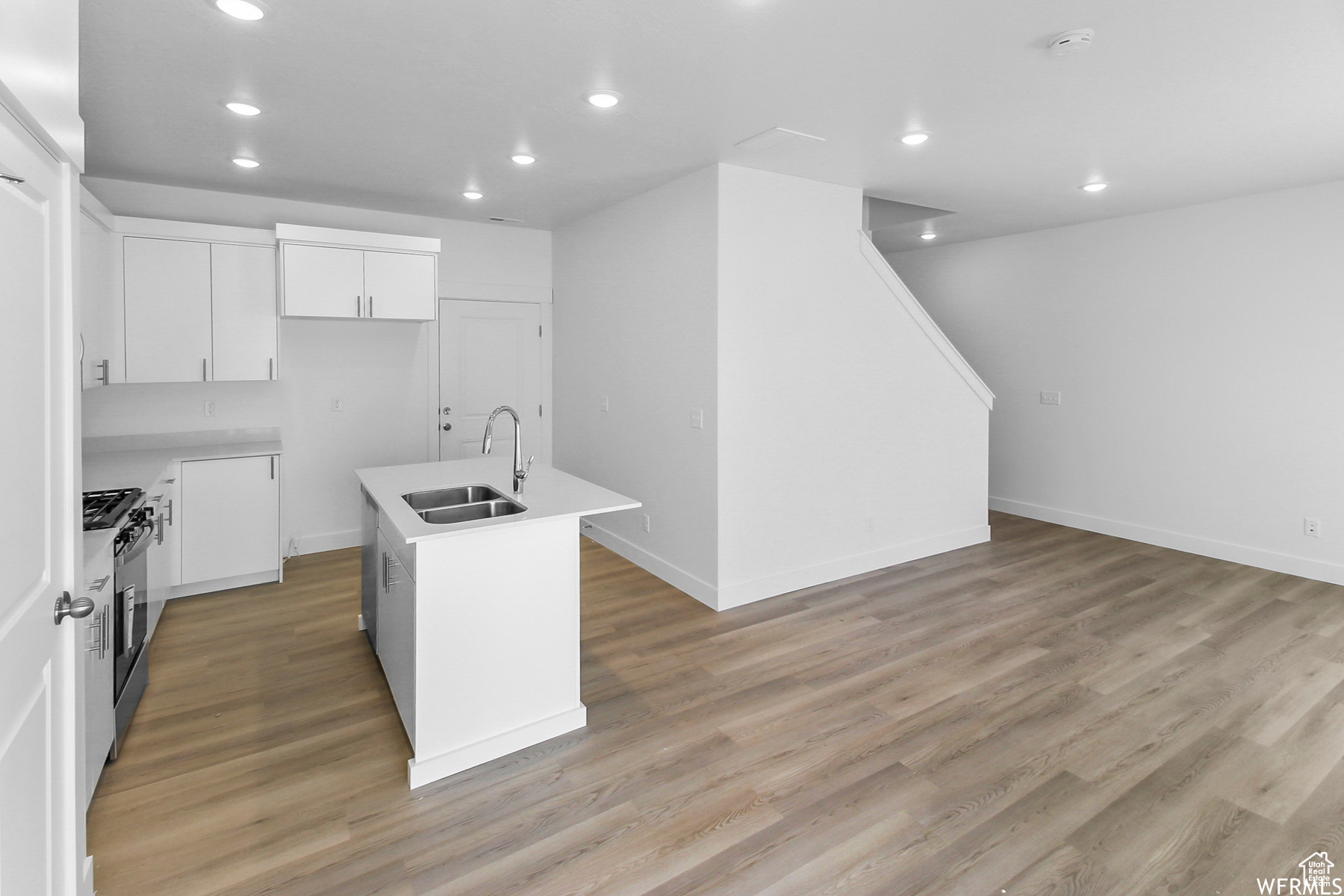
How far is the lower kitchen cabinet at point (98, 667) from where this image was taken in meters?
2.00

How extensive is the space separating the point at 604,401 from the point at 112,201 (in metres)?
3.33

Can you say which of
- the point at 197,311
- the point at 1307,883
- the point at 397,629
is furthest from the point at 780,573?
the point at 197,311

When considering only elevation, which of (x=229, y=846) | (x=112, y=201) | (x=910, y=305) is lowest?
(x=229, y=846)

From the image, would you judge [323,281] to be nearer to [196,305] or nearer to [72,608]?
[196,305]

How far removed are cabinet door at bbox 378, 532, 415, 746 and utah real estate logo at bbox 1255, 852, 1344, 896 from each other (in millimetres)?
2660

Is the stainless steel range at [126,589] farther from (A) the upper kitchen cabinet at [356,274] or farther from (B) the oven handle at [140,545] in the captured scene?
(A) the upper kitchen cabinet at [356,274]

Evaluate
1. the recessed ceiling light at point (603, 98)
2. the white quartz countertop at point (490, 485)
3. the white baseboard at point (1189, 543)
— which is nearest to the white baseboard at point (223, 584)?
the white quartz countertop at point (490, 485)

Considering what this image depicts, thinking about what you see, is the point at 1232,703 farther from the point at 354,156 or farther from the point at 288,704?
the point at 354,156

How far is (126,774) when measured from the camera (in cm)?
237

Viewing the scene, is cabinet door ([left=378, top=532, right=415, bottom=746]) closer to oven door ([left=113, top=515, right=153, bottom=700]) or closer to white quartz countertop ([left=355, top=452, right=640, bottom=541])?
white quartz countertop ([left=355, top=452, right=640, bottom=541])

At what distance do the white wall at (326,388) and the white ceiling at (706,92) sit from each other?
289 millimetres

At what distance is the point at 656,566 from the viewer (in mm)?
4539

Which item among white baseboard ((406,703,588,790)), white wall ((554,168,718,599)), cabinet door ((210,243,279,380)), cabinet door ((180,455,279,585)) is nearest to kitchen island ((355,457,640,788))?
white baseboard ((406,703,588,790))

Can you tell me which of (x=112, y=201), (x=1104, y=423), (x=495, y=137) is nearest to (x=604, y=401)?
(x=495, y=137)
